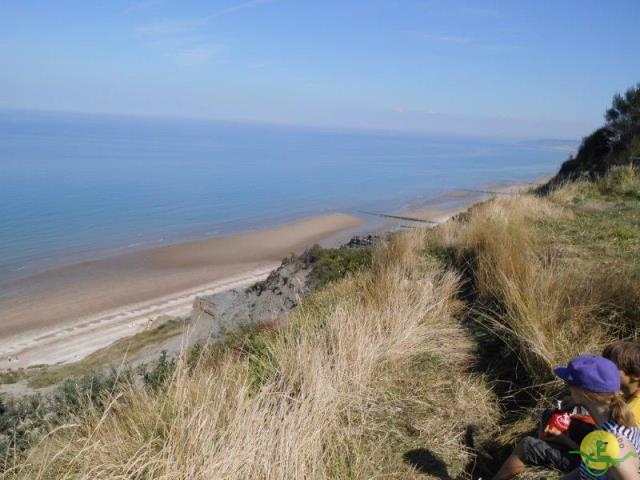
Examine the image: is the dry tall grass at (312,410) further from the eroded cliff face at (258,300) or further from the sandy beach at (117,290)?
the sandy beach at (117,290)

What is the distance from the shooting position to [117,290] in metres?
19.2

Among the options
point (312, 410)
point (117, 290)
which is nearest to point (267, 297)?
point (117, 290)

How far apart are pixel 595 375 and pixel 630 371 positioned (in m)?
0.44

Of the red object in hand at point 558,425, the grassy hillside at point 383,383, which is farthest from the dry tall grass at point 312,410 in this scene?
the red object in hand at point 558,425

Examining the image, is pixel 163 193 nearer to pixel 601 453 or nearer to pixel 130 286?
pixel 130 286

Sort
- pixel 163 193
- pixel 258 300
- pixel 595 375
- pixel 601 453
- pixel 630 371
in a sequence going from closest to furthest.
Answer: pixel 601 453 < pixel 595 375 < pixel 630 371 < pixel 258 300 < pixel 163 193

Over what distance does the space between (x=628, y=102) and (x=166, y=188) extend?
31210 mm

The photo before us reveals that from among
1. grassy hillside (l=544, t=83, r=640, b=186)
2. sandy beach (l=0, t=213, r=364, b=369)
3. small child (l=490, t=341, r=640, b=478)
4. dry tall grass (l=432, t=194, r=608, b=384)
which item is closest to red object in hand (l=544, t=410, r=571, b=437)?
small child (l=490, t=341, r=640, b=478)

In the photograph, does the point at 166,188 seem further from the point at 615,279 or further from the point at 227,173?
the point at 615,279

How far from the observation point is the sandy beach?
14.5 m

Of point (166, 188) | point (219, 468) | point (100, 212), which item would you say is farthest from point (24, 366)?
point (166, 188)

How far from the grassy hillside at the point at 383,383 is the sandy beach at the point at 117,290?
29.1 ft

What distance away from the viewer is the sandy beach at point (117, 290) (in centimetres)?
1451

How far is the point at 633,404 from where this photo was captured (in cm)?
303
